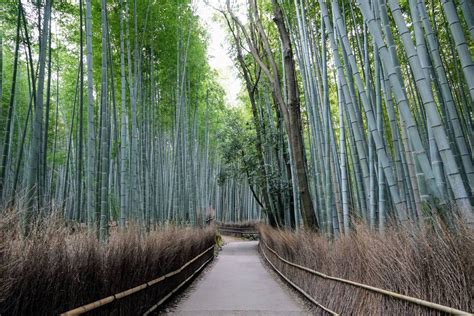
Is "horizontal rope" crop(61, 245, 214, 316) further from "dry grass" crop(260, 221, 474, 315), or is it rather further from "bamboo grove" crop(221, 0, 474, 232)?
"bamboo grove" crop(221, 0, 474, 232)

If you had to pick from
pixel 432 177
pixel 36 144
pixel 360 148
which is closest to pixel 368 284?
pixel 432 177

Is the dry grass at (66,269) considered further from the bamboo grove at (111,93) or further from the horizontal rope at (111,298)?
the bamboo grove at (111,93)

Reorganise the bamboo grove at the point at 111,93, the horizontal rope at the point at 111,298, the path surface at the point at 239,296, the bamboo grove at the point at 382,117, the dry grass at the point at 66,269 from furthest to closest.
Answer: the bamboo grove at the point at 111,93 → the path surface at the point at 239,296 → the bamboo grove at the point at 382,117 → the horizontal rope at the point at 111,298 → the dry grass at the point at 66,269

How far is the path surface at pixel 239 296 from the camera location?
11.4 ft

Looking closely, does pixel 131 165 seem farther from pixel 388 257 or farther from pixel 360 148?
pixel 388 257

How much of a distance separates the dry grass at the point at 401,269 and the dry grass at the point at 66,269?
1.62m

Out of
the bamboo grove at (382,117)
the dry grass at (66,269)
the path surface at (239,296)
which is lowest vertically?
the path surface at (239,296)

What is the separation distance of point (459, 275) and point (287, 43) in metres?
4.73

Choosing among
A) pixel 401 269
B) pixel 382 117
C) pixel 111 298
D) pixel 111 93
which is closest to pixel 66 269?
pixel 111 298

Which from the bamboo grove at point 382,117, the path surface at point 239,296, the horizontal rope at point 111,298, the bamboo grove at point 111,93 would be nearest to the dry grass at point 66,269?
the horizontal rope at point 111,298

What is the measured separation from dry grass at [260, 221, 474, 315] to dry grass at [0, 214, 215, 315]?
1.62 meters

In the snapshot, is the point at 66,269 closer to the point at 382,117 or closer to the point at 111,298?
the point at 111,298

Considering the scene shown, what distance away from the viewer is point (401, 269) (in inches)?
72.9

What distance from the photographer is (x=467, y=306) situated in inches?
54.9
